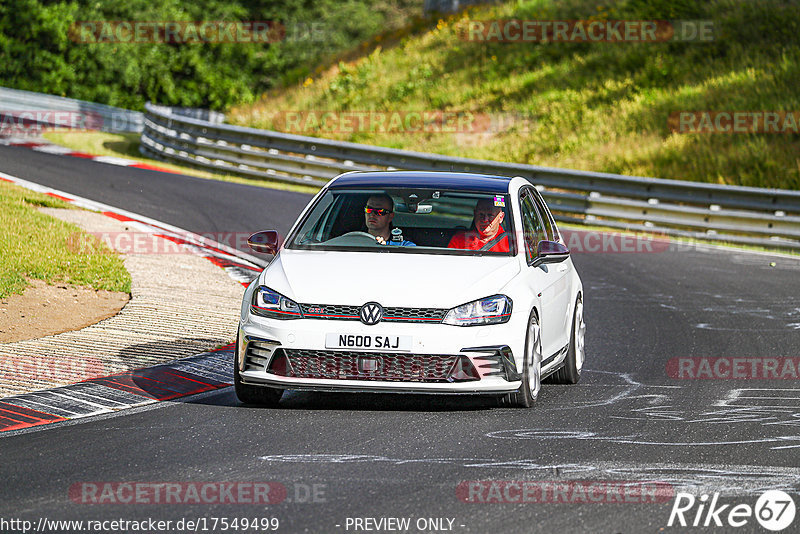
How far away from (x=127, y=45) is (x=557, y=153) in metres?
26.8

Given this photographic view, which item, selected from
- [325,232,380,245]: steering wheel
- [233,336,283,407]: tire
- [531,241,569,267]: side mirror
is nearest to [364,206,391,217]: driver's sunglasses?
[325,232,380,245]: steering wheel

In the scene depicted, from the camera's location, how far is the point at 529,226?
9.37m

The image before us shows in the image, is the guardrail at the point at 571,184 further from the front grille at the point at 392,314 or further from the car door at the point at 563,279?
the front grille at the point at 392,314

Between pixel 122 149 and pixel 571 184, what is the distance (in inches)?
535

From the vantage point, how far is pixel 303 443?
707 centimetres

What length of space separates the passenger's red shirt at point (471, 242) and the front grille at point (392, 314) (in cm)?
116

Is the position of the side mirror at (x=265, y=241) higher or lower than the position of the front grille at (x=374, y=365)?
higher

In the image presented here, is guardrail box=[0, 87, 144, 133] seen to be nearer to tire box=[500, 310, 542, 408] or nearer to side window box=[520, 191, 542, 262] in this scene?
side window box=[520, 191, 542, 262]

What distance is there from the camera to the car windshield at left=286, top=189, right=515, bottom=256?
8867 mm

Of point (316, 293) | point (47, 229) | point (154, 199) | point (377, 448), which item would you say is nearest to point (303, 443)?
point (377, 448)

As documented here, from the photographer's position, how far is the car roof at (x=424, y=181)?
359 inches

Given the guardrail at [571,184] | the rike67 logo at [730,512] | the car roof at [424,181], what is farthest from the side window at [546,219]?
the guardrail at [571,184]

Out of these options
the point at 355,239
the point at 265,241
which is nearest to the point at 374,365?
the point at 355,239

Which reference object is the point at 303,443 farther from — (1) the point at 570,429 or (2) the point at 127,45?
(2) the point at 127,45
